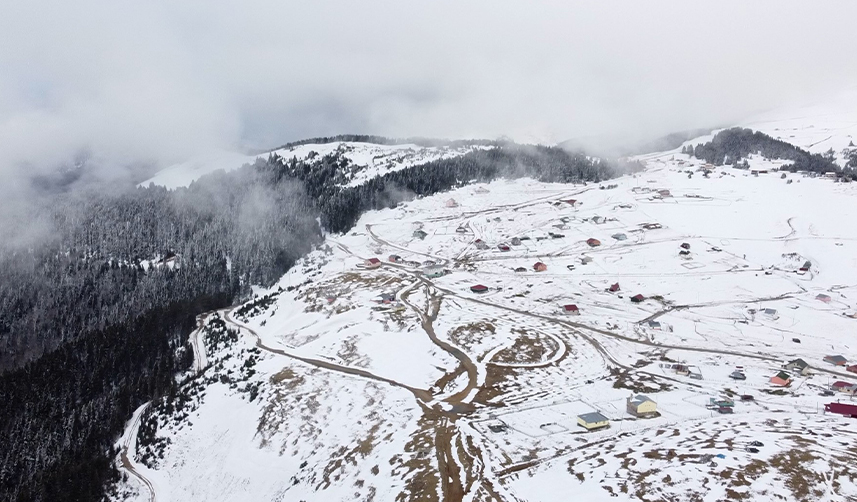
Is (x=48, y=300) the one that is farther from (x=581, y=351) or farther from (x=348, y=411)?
(x=581, y=351)

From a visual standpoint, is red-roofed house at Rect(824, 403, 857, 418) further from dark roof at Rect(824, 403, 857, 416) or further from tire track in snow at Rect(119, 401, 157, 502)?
tire track in snow at Rect(119, 401, 157, 502)

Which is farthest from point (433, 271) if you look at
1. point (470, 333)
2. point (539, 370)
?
point (539, 370)

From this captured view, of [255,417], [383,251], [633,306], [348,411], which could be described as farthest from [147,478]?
[383,251]

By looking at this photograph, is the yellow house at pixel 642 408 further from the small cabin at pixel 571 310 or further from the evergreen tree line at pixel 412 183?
the evergreen tree line at pixel 412 183

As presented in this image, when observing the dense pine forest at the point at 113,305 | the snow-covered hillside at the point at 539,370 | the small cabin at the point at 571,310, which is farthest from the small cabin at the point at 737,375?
the dense pine forest at the point at 113,305

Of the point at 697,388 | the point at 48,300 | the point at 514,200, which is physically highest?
the point at 514,200

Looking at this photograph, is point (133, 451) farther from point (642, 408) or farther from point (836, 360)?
point (836, 360)
